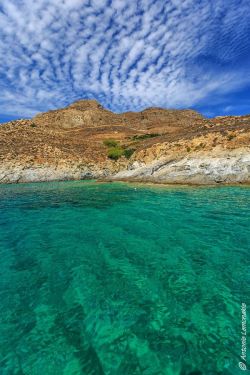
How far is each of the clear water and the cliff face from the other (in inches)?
977

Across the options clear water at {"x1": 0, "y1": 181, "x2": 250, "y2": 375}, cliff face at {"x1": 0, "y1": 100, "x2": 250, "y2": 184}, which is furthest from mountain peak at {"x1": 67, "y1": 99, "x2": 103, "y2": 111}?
clear water at {"x1": 0, "y1": 181, "x2": 250, "y2": 375}

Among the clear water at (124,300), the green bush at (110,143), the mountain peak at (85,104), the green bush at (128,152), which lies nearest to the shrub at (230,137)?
the green bush at (128,152)

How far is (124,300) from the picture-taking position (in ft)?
22.6

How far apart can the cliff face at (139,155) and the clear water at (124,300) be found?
2483 cm

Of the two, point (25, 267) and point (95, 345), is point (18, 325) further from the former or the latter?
point (25, 267)

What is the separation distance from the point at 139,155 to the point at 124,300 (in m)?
47.6

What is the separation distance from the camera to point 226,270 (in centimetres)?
841

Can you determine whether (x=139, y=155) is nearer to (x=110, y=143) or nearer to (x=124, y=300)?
(x=110, y=143)

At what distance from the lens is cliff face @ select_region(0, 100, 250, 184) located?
36969 millimetres

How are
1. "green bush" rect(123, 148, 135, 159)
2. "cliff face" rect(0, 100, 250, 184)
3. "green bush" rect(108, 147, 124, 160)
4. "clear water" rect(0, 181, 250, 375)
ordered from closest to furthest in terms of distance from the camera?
"clear water" rect(0, 181, 250, 375), "cliff face" rect(0, 100, 250, 184), "green bush" rect(123, 148, 135, 159), "green bush" rect(108, 147, 124, 160)

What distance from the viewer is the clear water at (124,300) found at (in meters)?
4.96

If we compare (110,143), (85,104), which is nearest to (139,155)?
(110,143)

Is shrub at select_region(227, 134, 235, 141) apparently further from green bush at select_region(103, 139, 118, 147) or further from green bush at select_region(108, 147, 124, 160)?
green bush at select_region(103, 139, 118, 147)

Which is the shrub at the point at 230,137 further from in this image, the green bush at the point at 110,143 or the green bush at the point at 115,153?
the green bush at the point at 110,143
